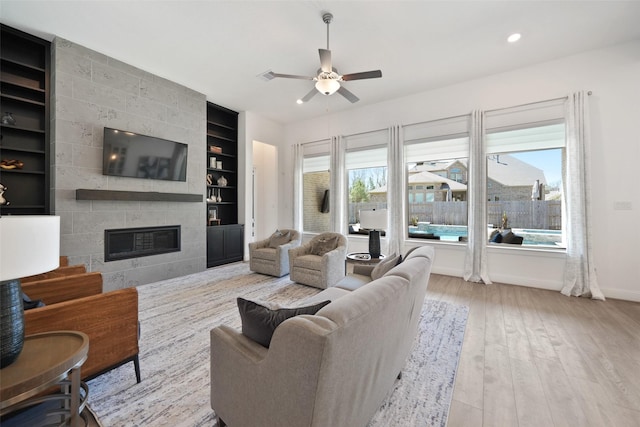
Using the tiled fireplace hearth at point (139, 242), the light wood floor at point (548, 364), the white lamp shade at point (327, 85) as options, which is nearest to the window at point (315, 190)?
the tiled fireplace hearth at point (139, 242)

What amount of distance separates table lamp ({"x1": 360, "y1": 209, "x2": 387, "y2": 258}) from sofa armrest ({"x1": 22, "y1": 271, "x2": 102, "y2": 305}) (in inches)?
117

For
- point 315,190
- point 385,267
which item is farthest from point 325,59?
point 315,190

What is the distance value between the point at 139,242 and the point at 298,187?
11.6 ft

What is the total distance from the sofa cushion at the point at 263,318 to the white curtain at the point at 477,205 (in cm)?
401

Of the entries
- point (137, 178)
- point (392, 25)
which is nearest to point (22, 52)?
point (137, 178)

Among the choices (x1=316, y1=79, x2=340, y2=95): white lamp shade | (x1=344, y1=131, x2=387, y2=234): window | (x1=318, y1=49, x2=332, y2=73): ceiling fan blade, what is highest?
(x1=318, y1=49, x2=332, y2=73): ceiling fan blade

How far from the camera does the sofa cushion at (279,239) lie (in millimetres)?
4906

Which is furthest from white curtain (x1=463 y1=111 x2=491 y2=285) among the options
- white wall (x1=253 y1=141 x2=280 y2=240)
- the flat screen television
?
the flat screen television

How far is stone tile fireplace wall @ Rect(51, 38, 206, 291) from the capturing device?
344cm

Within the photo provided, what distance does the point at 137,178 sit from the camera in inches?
163

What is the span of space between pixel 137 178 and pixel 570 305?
252 inches

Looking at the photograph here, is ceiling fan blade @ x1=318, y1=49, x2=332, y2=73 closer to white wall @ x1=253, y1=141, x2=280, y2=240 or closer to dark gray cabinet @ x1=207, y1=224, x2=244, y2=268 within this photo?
dark gray cabinet @ x1=207, y1=224, x2=244, y2=268

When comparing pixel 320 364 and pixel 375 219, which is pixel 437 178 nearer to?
pixel 375 219

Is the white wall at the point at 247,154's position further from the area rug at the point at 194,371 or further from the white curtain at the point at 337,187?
the area rug at the point at 194,371
